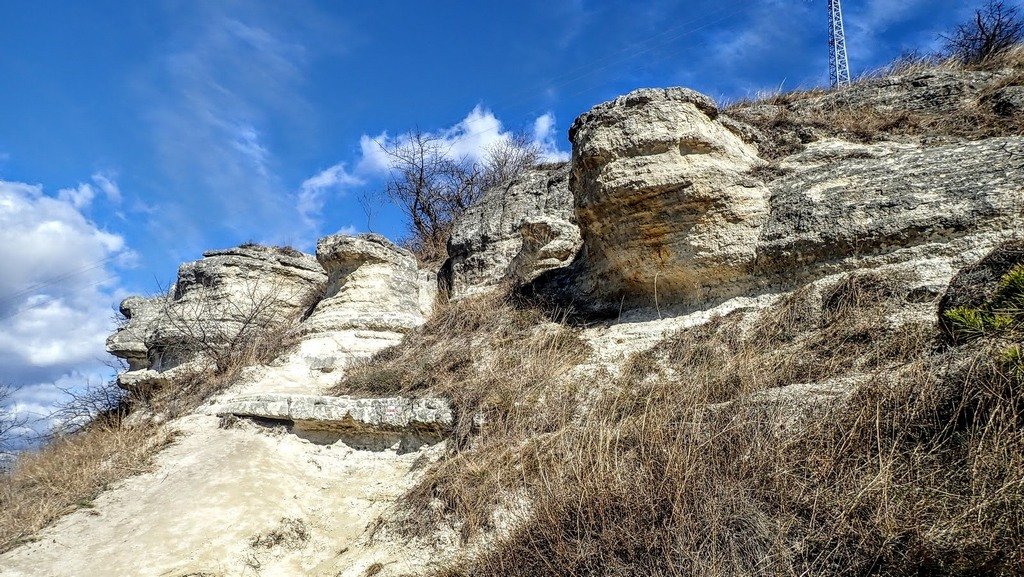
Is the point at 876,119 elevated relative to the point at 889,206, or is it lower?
elevated

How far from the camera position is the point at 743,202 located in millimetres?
5879

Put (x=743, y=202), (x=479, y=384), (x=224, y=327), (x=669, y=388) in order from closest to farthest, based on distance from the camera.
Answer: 1. (x=669, y=388)
2. (x=479, y=384)
3. (x=743, y=202)
4. (x=224, y=327)

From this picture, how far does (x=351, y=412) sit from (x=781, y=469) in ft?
13.5

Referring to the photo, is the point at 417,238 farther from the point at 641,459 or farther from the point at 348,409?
the point at 641,459

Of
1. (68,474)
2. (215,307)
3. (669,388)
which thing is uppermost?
(215,307)

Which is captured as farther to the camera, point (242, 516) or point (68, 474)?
point (68, 474)

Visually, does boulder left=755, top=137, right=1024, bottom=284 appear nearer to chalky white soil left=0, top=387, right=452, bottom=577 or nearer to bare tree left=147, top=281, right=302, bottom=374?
chalky white soil left=0, top=387, right=452, bottom=577

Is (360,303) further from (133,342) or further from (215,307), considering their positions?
(133,342)

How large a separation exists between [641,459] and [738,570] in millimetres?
992

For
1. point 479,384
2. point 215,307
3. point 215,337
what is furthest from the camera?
point 215,307

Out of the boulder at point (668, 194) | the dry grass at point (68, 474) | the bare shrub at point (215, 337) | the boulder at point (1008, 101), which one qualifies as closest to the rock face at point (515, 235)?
the boulder at point (668, 194)

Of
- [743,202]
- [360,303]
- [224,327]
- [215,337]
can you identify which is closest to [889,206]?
[743,202]

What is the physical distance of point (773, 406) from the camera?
11.2ft

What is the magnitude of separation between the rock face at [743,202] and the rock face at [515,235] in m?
1.51
